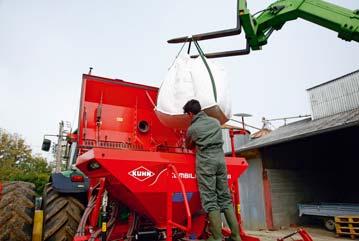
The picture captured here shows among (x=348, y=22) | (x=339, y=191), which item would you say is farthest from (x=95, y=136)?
(x=339, y=191)

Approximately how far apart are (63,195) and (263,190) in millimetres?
9209

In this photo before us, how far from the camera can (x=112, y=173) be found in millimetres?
2871

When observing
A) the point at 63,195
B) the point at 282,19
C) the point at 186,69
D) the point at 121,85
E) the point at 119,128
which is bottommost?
the point at 63,195

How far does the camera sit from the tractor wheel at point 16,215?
11.4 feet

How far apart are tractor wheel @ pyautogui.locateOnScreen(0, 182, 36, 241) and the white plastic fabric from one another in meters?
2.04

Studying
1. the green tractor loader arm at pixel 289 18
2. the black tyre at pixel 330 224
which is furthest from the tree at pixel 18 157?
the green tractor loader arm at pixel 289 18

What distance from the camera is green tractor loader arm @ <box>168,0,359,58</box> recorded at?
16.6 feet

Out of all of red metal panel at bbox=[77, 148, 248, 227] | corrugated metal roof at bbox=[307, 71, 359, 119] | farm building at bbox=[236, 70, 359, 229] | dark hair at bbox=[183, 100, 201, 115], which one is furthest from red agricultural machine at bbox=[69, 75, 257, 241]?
corrugated metal roof at bbox=[307, 71, 359, 119]

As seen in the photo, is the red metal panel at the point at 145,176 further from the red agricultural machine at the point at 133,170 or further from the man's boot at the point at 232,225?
the man's boot at the point at 232,225

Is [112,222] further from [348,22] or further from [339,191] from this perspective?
[339,191]

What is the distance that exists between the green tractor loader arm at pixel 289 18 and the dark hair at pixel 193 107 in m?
1.79

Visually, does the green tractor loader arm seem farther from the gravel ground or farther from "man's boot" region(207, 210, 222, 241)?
the gravel ground

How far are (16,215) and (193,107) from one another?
8.20 feet

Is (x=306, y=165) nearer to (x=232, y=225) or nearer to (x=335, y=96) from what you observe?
(x=335, y=96)
